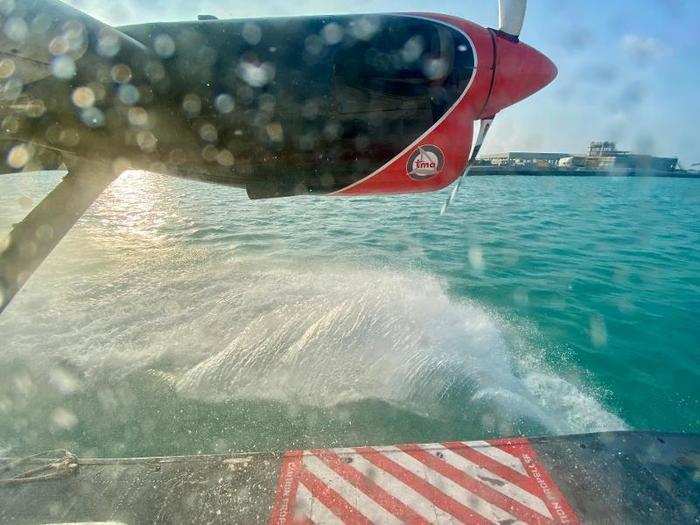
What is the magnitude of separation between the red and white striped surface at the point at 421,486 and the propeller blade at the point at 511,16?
3.87 meters

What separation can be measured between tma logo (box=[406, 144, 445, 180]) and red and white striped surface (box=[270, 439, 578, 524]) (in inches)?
108

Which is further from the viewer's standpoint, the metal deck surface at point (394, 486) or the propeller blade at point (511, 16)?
the metal deck surface at point (394, 486)

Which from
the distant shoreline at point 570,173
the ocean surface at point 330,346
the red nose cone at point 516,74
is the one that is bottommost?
A: the ocean surface at point 330,346

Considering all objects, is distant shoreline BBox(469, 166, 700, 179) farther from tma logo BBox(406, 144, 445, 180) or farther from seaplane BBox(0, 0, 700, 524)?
tma logo BBox(406, 144, 445, 180)

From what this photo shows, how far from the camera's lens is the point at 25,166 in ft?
9.62

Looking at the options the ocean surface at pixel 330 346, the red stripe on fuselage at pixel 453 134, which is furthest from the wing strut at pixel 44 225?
the ocean surface at pixel 330 346

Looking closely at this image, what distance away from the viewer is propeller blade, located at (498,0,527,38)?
2.77 meters

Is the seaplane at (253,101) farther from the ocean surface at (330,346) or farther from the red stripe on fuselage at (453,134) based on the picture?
the ocean surface at (330,346)

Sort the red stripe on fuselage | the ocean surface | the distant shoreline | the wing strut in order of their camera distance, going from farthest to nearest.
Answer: the distant shoreline, the ocean surface, the red stripe on fuselage, the wing strut

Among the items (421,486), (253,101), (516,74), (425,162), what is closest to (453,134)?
(425,162)

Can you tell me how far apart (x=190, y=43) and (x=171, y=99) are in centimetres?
39

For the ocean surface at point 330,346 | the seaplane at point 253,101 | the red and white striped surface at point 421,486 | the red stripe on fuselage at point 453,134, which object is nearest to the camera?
the seaplane at point 253,101

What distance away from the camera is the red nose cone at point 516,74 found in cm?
283

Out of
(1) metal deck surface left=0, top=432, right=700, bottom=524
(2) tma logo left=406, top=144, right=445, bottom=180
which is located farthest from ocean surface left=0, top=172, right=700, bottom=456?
(2) tma logo left=406, top=144, right=445, bottom=180
